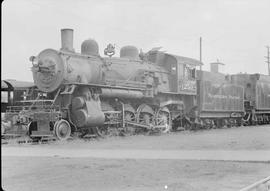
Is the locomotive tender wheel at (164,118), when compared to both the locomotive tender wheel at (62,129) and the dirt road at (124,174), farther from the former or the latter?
the dirt road at (124,174)

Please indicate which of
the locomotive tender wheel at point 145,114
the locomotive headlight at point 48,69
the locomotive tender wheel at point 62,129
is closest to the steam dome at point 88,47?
the locomotive headlight at point 48,69

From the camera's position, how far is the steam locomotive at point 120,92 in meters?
17.1

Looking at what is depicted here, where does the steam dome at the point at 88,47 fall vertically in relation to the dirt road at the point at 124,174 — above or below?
above

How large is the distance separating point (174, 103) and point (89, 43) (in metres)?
5.96

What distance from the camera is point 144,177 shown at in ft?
25.4

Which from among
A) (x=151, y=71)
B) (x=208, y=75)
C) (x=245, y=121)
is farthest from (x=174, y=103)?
(x=245, y=121)

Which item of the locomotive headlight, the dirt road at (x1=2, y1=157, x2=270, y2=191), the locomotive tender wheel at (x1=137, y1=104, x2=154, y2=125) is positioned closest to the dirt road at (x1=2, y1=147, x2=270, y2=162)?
the dirt road at (x1=2, y1=157, x2=270, y2=191)

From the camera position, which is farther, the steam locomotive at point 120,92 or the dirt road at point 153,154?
the steam locomotive at point 120,92

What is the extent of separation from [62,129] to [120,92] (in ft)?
12.4

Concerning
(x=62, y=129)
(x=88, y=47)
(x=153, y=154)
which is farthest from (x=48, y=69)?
(x=153, y=154)

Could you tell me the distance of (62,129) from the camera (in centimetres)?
1619

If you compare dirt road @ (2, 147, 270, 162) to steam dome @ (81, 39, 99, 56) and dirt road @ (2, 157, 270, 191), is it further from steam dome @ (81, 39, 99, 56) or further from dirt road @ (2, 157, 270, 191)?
steam dome @ (81, 39, 99, 56)

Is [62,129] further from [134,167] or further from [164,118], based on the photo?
[134,167]

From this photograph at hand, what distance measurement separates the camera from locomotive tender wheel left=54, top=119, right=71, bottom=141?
15844 mm
